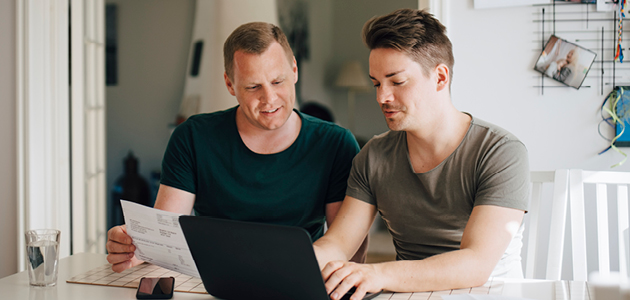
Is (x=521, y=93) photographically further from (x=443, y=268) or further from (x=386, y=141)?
(x=443, y=268)

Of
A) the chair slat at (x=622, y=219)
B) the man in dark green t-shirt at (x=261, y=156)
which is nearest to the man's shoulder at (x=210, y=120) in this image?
the man in dark green t-shirt at (x=261, y=156)

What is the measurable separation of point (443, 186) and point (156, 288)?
0.72m

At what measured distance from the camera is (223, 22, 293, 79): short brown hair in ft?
4.79

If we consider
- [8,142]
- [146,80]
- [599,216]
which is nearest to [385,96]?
[599,216]

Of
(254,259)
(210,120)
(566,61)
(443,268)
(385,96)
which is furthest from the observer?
(566,61)

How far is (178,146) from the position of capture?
1.58 m

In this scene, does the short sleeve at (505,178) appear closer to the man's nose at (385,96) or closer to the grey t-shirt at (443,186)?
the grey t-shirt at (443,186)

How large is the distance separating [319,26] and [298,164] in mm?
1013

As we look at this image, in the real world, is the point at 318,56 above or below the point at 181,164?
above

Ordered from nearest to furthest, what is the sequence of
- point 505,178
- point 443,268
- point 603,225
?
point 443,268 → point 505,178 → point 603,225

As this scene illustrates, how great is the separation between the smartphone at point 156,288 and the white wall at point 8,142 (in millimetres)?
1786

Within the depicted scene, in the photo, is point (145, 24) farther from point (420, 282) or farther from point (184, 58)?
point (420, 282)

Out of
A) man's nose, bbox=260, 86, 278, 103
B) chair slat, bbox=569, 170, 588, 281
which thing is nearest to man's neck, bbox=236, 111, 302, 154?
man's nose, bbox=260, 86, 278, 103

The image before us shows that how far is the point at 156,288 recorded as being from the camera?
40.6 inches
